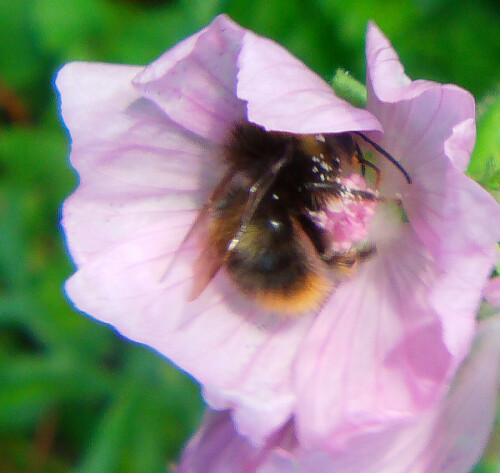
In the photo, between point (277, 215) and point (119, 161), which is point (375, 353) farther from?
point (119, 161)

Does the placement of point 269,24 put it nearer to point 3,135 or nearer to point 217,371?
point 3,135

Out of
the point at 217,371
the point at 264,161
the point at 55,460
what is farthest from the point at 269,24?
the point at 55,460

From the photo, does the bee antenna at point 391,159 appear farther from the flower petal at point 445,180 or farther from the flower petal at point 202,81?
the flower petal at point 202,81

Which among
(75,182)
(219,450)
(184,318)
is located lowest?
(75,182)

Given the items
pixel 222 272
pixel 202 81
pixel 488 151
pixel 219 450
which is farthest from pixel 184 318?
pixel 488 151

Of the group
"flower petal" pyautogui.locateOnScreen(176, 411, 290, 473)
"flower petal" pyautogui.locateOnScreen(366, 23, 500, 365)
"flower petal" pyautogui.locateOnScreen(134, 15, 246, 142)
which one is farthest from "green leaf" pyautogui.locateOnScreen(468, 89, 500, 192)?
"flower petal" pyautogui.locateOnScreen(176, 411, 290, 473)

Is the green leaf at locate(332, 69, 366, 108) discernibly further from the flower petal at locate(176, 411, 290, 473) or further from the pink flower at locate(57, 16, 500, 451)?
the flower petal at locate(176, 411, 290, 473)
